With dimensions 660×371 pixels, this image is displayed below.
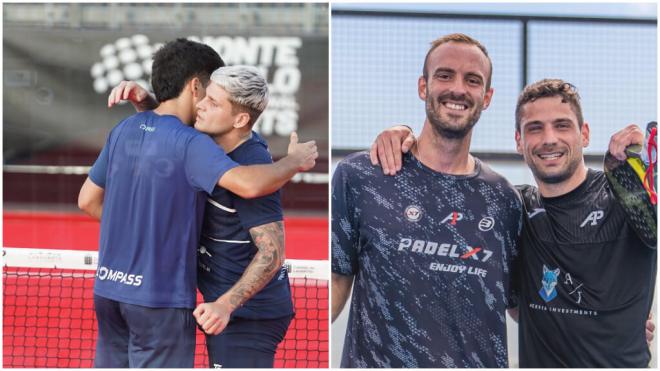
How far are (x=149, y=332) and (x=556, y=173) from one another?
1.89 metres

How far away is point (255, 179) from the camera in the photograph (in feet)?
11.6

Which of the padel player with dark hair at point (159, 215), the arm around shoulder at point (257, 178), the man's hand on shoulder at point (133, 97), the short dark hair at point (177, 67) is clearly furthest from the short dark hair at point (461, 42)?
the man's hand on shoulder at point (133, 97)

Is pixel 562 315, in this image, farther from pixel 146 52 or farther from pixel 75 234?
pixel 75 234

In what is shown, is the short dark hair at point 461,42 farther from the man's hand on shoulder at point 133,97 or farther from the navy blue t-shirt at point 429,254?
the man's hand on shoulder at point 133,97

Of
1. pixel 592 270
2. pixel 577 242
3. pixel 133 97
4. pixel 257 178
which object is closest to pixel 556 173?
pixel 577 242

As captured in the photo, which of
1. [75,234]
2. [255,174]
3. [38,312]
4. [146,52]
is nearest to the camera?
[255,174]

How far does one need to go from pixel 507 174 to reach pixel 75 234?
5.22m

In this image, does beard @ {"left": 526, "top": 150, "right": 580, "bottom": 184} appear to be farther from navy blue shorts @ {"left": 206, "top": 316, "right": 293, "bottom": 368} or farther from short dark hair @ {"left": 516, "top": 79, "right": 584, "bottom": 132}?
navy blue shorts @ {"left": 206, "top": 316, "right": 293, "bottom": 368}

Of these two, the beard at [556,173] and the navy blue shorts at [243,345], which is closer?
the navy blue shorts at [243,345]

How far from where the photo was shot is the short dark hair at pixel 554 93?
4.00 m

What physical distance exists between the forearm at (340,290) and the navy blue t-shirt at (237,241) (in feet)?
0.91

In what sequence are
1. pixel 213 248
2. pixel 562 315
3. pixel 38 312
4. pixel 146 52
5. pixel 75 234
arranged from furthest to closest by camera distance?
pixel 75 234
pixel 146 52
pixel 38 312
pixel 562 315
pixel 213 248

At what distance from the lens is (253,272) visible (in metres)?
3.65

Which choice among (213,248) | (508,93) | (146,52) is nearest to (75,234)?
(146,52)
